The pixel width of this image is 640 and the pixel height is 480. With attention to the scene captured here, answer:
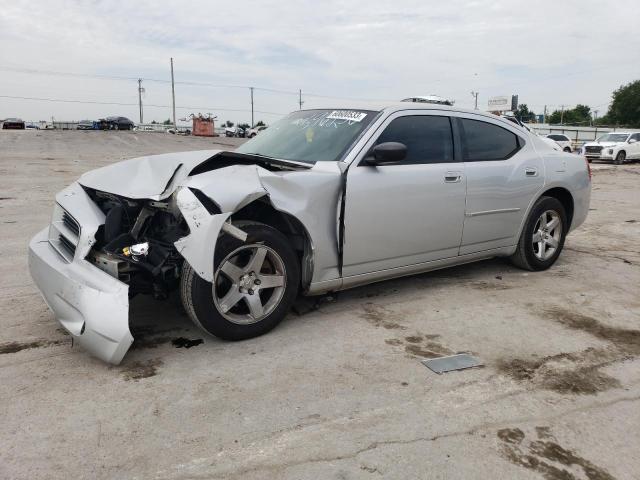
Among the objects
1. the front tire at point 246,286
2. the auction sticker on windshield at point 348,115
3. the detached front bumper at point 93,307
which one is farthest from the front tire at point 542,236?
the detached front bumper at point 93,307

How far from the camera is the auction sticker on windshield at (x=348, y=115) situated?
4.10 meters

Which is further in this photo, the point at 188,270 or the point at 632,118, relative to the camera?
the point at 632,118

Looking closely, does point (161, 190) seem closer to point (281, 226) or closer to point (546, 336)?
point (281, 226)

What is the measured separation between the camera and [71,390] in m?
2.76

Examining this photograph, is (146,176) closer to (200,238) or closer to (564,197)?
(200,238)

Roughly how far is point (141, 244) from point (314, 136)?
166 cm

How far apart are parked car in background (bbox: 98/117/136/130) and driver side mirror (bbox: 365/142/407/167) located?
55.5 m

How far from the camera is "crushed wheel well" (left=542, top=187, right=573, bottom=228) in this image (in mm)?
5312

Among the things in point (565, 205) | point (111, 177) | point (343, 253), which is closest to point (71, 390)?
point (111, 177)

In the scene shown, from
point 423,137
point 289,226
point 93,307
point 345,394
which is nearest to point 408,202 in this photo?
point 423,137

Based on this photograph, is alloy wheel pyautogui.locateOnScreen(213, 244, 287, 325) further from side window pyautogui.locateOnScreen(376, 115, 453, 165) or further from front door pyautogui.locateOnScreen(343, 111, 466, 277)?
side window pyautogui.locateOnScreen(376, 115, 453, 165)

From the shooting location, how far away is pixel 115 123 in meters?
54.0

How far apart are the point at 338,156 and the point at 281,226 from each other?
68 centimetres

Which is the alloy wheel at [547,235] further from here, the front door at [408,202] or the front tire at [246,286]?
the front tire at [246,286]
